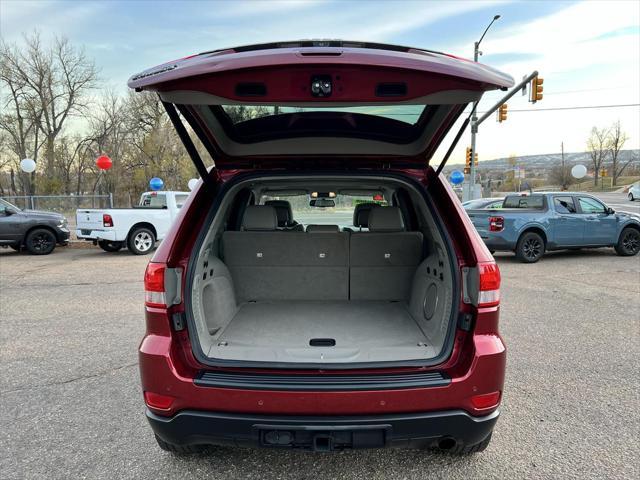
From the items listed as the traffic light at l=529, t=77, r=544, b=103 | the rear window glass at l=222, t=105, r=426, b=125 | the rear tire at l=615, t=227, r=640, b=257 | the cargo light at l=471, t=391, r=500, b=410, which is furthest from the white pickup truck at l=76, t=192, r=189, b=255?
the traffic light at l=529, t=77, r=544, b=103

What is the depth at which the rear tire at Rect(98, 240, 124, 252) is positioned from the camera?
39.2 feet

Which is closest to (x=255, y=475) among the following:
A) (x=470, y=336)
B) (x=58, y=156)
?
(x=470, y=336)

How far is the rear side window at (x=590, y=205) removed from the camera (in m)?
Answer: 10.3

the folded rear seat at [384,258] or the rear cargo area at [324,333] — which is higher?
the folded rear seat at [384,258]

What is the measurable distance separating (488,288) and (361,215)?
2.19 m

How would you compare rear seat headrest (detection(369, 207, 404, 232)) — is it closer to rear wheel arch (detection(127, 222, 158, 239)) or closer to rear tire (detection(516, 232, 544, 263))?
rear tire (detection(516, 232, 544, 263))

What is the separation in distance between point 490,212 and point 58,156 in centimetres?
3518

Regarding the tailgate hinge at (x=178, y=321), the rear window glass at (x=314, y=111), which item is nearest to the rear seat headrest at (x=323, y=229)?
the rear window glass at (x=314, y=111)

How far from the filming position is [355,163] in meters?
2.70

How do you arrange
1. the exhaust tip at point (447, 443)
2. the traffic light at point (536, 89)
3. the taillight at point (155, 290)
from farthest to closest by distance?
1. the traffic light at point (536, 89)
2. the taillight at point (155, 290)
3. the exhaust tip at point (447, 443)

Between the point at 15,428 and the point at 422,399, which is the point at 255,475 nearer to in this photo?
the point at 422,399

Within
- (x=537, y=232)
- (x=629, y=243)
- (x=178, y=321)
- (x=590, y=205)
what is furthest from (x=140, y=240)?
(x=629, y=243)

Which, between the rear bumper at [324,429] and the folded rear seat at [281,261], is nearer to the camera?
the rear bumper at [324,429]

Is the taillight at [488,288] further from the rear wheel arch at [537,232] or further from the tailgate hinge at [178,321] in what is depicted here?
the rear wheel arch at [537,232]
